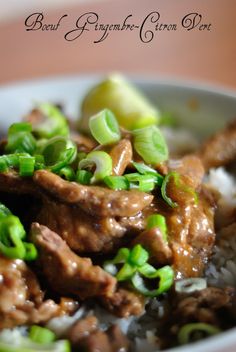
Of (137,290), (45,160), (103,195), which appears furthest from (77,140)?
(137,290)

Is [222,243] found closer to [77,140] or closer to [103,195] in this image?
[103,195]

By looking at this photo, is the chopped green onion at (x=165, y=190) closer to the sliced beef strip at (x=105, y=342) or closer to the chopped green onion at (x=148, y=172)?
the chopped green onion at (x=148, y=172)

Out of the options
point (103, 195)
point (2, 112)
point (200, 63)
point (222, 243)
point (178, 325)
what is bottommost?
point (178, 325)

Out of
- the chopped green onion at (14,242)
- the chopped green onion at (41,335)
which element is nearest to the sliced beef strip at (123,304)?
the chopped green onion at (41,335)

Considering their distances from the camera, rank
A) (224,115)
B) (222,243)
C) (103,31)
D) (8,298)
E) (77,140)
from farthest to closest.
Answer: (103,31) < (224,115) < (77,140) < (222,243) < (8,298)

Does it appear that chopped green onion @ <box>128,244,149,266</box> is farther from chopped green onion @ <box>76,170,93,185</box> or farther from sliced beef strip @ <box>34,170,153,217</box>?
chopped green onion @ <box>76,170,93,185</box>
